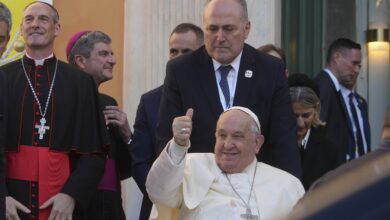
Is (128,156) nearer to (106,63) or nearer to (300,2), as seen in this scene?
(106,63)

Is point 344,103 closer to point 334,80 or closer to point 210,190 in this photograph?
point 334,80

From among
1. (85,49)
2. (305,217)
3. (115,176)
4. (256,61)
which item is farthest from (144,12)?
(305,217)

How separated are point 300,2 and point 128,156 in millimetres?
3059

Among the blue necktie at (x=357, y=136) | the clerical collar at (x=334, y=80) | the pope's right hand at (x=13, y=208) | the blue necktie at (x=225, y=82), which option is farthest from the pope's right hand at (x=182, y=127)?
the clerical collar at (x=334, y=80)

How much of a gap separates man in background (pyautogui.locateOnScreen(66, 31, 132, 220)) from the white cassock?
4.31 ft

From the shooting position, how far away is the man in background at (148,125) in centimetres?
550

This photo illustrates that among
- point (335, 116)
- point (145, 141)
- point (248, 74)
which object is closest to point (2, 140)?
point (145, 141)

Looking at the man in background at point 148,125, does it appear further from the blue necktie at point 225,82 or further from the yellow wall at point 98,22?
the yellow wall at point 98,22

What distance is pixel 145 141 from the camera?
5.58 m

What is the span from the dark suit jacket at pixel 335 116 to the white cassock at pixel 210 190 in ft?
6.40

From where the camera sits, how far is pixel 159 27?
304 inches

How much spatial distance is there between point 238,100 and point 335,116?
87.1 inches

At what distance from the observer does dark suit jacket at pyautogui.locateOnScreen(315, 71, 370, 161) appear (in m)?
6.51

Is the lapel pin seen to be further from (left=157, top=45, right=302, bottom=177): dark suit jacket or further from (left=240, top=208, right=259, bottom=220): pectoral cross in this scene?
(left=240, top=208, right=259, bottom=220): pectoral cross
